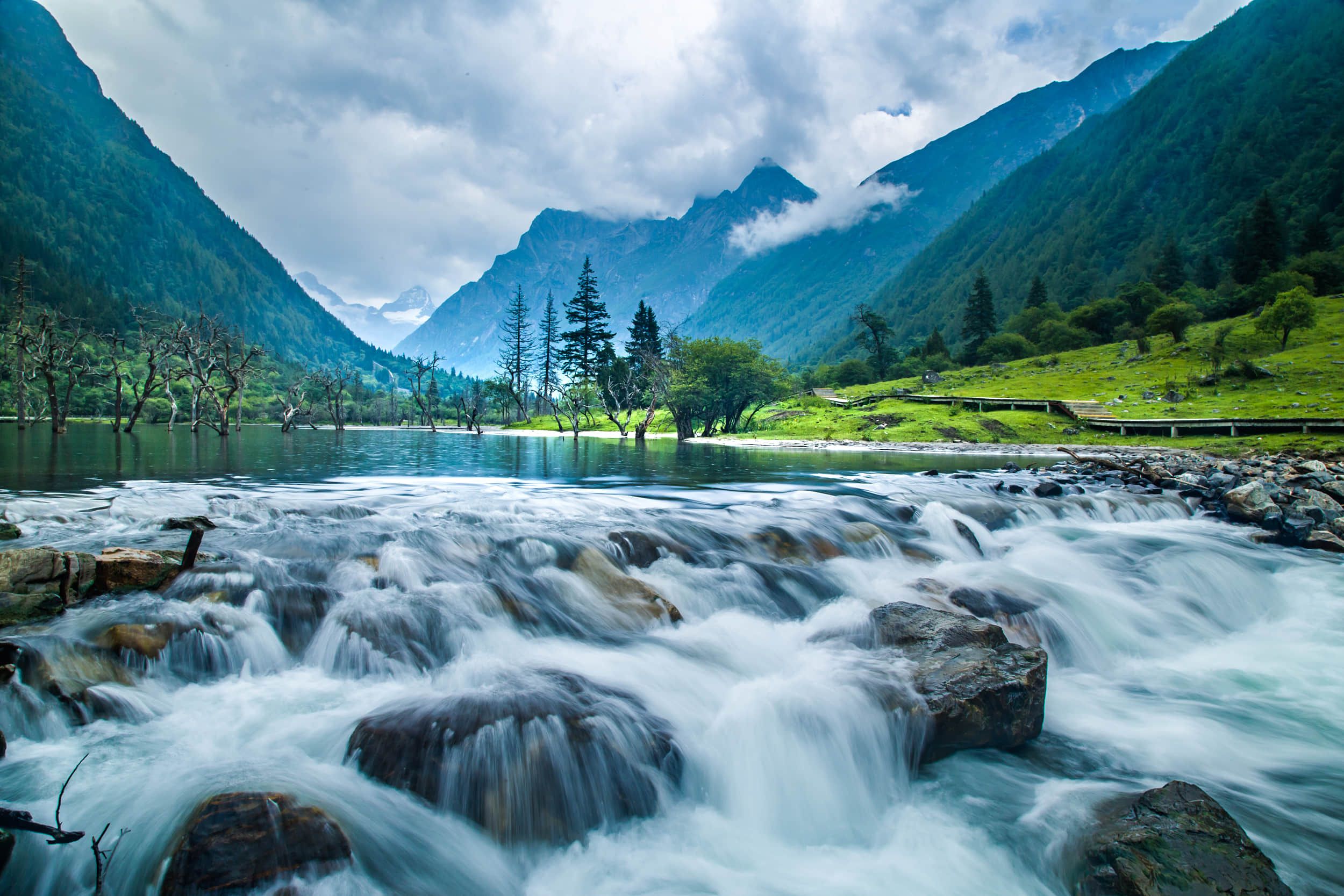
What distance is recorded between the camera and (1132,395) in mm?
42750

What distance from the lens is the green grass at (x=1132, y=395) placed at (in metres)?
32.9

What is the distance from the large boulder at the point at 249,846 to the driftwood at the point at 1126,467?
2117 centimetres

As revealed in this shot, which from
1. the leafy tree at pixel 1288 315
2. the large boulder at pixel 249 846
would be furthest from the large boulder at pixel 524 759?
the leafy tree at pixel 1288 315

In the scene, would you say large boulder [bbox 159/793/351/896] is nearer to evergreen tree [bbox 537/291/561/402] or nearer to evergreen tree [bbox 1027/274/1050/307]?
evergreen tree [bbox 537/291/561/402]

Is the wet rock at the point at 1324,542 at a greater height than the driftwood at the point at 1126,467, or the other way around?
the driftwood at the point at 1126,467

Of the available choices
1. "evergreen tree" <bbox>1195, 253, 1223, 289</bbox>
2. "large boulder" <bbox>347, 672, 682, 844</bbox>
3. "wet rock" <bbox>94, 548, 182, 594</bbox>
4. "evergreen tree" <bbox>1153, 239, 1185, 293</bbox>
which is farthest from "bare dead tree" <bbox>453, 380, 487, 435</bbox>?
"evergreen tree" <bbox>1195, 253, 1223, 289</bbox>

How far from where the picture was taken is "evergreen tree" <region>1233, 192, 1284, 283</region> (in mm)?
69812

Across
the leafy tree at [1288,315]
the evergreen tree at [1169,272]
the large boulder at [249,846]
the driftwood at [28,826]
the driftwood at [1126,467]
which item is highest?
the evergreen tree at [1169,272]

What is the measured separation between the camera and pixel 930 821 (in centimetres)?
454

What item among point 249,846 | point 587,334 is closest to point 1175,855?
point 249,846

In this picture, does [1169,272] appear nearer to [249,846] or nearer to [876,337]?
[876,337]

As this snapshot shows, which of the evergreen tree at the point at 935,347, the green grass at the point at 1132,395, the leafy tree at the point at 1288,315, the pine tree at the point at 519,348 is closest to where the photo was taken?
the green grass at the point at 1132,395

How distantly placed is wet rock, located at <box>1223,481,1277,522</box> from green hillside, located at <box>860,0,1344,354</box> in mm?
97462

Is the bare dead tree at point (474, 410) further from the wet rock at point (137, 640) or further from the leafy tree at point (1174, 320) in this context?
the leafy tree at point (1174, 320)
